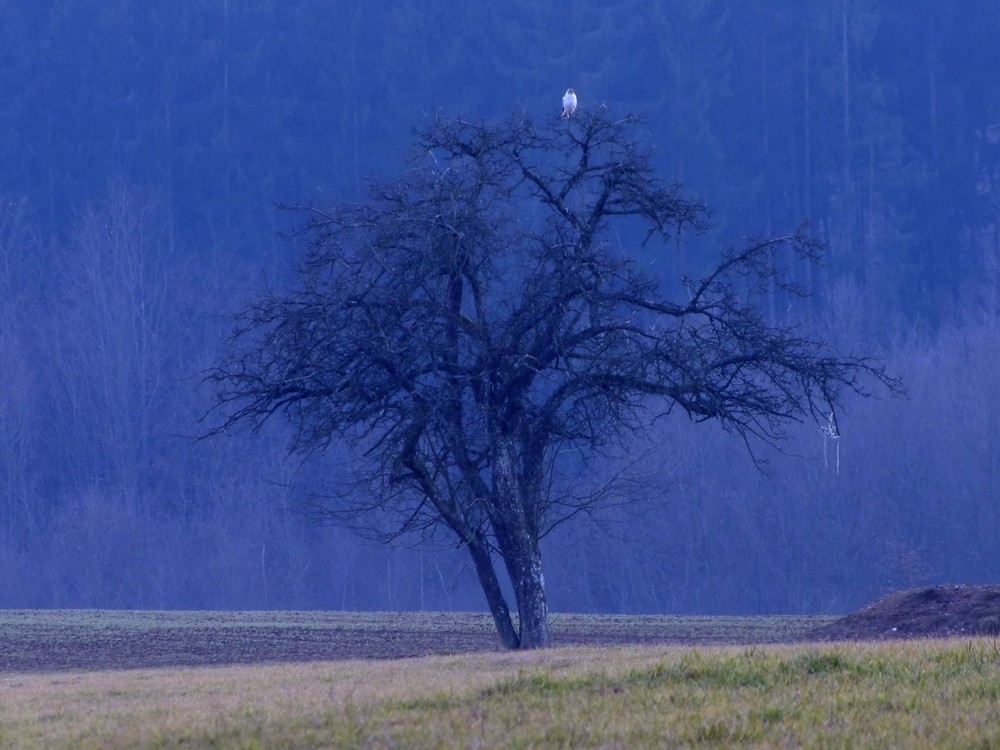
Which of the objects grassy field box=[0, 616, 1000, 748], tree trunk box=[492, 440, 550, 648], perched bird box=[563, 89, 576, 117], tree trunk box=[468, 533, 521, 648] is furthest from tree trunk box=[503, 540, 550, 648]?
perched bird box=[563, 89, 576, 117]

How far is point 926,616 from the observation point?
17.9 m

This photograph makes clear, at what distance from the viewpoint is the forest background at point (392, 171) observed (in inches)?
1817

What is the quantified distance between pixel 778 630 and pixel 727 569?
23.8 meters

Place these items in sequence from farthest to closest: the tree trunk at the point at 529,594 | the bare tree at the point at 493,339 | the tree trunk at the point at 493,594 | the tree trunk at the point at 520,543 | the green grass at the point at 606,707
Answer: the tree trunk at the point at 493,594
the tree trunk at the point at 529,594
the tree trunk at the point at 520,543
the bare tree at the point at 493,339
the green grass at the point at 606,707

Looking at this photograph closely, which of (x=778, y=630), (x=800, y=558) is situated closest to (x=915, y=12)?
(x=800, y=558)

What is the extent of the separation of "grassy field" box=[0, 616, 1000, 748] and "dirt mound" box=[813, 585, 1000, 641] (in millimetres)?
5412

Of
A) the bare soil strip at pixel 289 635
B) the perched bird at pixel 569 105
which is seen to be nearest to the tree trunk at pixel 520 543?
the bare soil strip at pixel 289 635

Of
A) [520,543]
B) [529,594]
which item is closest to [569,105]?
[520,543]

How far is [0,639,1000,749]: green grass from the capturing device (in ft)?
27.3

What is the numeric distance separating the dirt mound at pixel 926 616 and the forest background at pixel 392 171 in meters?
25.1

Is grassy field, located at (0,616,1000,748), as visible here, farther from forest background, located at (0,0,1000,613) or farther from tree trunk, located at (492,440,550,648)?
forest background, located at (0,0,1000,613)

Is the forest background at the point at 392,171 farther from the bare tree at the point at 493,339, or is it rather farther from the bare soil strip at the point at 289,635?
the bare tree at the point at 493,339

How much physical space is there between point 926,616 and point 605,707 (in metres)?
10.0

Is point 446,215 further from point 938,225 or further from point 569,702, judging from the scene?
point 938,225
